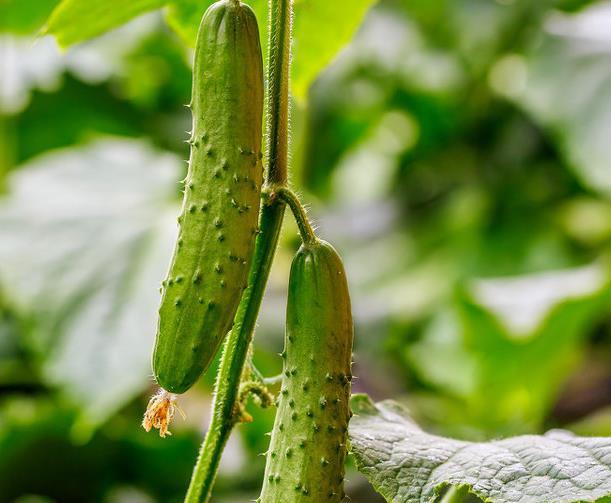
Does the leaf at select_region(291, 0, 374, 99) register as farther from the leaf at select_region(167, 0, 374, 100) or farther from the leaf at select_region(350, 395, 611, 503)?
the leaf at select_region(350, 395, 611, 503)

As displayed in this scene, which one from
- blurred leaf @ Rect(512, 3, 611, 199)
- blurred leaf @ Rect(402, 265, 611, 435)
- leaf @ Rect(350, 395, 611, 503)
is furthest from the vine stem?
blurred leaf @ Rect(512, 3, 611, 199)

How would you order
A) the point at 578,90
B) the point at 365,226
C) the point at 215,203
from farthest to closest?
the point at 365,226 → the point at 578,90 → the point at 215,203

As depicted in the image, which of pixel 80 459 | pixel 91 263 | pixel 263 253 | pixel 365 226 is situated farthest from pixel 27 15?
pixel 263 253

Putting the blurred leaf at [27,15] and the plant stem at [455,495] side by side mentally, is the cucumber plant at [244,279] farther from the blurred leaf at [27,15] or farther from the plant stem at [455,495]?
the blurred leaf at [27,15]

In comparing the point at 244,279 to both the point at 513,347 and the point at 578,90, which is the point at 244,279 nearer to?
the point at 513,347

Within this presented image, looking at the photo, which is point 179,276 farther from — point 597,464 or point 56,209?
point 56,209

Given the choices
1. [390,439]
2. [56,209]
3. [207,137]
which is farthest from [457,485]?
[56,209]
